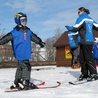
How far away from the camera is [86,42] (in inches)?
273

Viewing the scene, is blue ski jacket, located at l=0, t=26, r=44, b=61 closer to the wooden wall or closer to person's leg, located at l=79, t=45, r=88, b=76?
person's leg, located at l=79, t=45, r=88, b=76

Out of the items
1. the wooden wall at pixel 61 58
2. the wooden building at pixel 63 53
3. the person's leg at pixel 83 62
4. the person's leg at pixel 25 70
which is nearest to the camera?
→ the person's leg at pixel 25 70

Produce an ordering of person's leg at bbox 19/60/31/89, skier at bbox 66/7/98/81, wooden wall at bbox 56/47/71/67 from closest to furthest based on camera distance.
Answer: 1. person's leg at bbox 19/60/31/89
2. skier at bbox 66/7/98/81
3. wooden wall at bbox 56/47/71/67

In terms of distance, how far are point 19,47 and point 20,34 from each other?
29cm

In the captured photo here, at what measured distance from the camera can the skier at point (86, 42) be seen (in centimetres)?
696

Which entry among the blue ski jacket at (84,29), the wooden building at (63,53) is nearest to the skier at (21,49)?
the blue ski jacket at (84,29)

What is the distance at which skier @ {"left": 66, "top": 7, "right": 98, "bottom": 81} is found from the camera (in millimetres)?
6961

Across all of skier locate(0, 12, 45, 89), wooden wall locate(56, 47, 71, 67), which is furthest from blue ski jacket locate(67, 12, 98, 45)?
wooden wall locate(56, 47, 71, 67)

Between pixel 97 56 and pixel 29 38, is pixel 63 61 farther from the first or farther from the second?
pixel 29 38

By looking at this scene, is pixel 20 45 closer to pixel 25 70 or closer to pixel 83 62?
pixel 25 70

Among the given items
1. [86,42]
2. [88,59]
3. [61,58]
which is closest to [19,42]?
[86,42]

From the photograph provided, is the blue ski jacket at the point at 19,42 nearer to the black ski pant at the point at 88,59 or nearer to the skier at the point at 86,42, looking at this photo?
the skier at the point at 86,42

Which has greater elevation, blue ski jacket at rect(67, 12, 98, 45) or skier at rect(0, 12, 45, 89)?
blue ski jacket at rect(67, 12, 98, 45)

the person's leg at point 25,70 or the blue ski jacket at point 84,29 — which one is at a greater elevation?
the blue ski jacket at point 84,29
